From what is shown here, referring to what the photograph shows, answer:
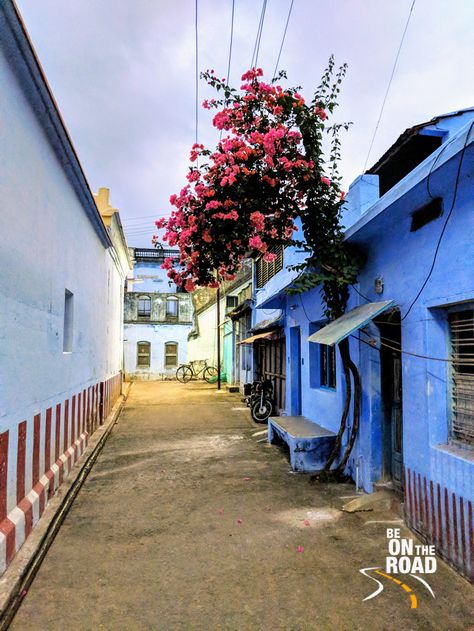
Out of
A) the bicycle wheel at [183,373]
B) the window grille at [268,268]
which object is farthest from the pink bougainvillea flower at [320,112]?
the bicycle wheel at [183,373]

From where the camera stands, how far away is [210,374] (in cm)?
2469

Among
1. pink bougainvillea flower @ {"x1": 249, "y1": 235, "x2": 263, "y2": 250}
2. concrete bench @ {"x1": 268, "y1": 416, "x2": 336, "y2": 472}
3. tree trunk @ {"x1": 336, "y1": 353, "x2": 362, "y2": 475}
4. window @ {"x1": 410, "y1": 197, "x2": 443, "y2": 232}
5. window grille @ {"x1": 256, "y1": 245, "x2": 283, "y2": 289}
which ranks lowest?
concrete bench @ {"x1": 268, "y1": 416, "x2": 336, "y2": 472}

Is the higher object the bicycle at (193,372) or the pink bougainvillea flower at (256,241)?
the pink bougainvillea flower at (256,241)

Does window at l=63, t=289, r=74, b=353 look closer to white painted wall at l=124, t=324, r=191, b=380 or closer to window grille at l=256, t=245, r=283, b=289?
window grille at l=256, t=245, r=283, b=289

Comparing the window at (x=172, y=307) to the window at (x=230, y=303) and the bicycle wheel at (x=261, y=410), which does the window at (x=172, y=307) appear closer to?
the window at (x=230, y=303)

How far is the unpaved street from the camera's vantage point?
2822 millimetres

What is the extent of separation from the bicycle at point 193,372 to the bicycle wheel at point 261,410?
41.3ft

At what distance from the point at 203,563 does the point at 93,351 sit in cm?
577

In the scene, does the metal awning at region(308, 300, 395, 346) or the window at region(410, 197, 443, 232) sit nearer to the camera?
the window at region(410, 197, 443, 232)

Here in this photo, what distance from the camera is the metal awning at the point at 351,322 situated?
4477 mm

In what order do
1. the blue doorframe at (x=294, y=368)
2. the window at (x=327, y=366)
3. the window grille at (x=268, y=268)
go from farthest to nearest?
the window grille at (x=268, y=268), the blue doorframe at (x=294, y=368), the window at (x=327, y=366)

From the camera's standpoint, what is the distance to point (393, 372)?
5.08 metres

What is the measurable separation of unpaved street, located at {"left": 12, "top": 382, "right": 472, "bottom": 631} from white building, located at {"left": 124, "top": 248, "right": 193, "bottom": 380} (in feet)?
65.8

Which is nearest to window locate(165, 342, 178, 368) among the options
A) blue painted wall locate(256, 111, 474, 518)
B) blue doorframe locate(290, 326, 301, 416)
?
blue doorframe locate(290, 326, 301, 416)
